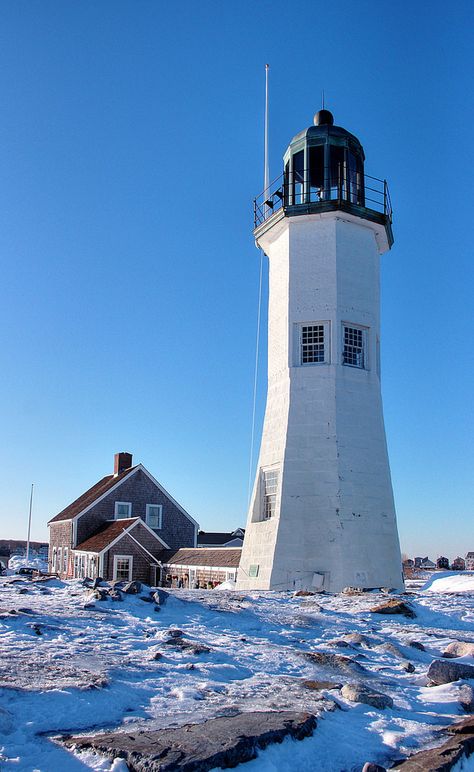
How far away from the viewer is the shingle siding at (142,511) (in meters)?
36.6

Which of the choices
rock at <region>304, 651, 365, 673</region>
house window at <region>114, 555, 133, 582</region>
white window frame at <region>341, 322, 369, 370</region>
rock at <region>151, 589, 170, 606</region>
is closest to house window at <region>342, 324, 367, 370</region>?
white window frame at <region>341, 322, 369, 370</region>

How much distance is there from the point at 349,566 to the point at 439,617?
5.05m

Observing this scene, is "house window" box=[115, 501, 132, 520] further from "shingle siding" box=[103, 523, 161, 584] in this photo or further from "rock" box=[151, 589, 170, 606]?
"rock" box=[151, 589, 170, 606]

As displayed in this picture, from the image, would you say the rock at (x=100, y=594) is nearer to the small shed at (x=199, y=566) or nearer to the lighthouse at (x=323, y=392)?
the lighthouse at (x=323, y=392)

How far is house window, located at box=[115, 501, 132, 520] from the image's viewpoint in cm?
3694

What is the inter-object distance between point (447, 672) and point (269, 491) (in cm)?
1128

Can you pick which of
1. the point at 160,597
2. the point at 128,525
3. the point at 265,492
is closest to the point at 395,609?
the point at 160,597

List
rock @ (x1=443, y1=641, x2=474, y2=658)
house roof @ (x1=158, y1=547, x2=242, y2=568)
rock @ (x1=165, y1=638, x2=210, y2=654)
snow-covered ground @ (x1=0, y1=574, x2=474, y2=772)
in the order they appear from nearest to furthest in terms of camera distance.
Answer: snow-covered ground @ (x1=0, y1=574, x2=474, y2=772), rock @ (x1=165, y1=638, x2=210, y2=654), rock @ (x1=443, y1=641, x2=474, y2=658), house roof @ (x1=158, y1=547, x2=242, y2=568)

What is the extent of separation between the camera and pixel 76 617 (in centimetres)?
991

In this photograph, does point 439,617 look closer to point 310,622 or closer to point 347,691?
point 310,622

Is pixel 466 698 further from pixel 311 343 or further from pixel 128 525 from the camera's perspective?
pixel 128 525

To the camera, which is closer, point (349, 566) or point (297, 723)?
point (297, 723)

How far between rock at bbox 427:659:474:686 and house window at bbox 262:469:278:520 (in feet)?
34.7

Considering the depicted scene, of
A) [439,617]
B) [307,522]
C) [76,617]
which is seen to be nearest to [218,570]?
[307,522]
